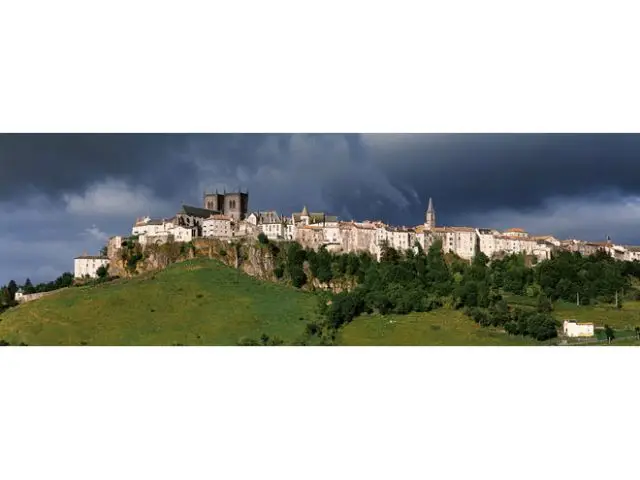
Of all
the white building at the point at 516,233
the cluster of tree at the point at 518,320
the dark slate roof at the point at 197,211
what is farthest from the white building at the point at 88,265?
the white building at the point at 516,233

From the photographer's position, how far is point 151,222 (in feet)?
39.7

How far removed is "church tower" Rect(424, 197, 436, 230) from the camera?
11594mm

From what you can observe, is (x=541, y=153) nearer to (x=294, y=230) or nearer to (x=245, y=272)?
(x=294, y=230)

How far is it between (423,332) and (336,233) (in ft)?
9.88

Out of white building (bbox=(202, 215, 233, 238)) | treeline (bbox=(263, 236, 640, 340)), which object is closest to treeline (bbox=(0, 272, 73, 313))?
white building (bbox=(202, 215, 233, 238))

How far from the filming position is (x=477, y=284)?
11.7 meters

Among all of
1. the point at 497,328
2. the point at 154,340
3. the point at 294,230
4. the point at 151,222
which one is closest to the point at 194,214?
the point at 151,222

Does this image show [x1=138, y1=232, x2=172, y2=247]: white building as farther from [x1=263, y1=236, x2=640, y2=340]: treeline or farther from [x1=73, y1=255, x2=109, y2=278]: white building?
[x1=263, y1=236, x2=640, y2=340]: treeline

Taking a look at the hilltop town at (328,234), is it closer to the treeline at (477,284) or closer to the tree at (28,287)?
the treeline at (477,284)

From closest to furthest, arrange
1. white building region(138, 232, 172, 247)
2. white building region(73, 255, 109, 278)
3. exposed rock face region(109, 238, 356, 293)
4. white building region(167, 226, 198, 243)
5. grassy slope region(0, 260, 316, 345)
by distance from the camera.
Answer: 1. grassy slope region(0, 260, 316, 345)
2. white building region(73, 255, 109, 278)
3. white building region(138, 232, 172, 247)
4. exposed rock face region(109, 238, 356, 293)
5. white building region(167, 226, 198, 243)

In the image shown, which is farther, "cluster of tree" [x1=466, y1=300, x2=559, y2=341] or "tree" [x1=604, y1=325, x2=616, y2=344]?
"cluster of tree" [x1=466, y1=300, x2=559, y2=341]

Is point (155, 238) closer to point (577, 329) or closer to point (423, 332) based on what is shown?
point (423, 332)

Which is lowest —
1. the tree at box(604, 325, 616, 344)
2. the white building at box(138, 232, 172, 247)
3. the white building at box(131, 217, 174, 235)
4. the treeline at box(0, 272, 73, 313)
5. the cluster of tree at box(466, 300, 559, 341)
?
the tree at box(604, 325, 616, 344)

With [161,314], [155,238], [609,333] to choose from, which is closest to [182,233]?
[155,238]
